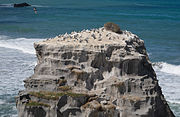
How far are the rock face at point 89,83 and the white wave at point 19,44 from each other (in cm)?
3146

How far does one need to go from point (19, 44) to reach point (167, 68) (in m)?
21.0

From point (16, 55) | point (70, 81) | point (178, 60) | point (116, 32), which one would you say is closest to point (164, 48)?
point (178, 60)

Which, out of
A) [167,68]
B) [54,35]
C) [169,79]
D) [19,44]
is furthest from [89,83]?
[54,35]

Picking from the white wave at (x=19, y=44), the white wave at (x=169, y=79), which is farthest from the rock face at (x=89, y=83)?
the white wave at (x=19, y=44)

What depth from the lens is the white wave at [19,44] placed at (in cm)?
4988

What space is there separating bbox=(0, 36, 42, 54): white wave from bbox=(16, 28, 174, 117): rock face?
31.5 m

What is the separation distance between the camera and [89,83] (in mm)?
17438

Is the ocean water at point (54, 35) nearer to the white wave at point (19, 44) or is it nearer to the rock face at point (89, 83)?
the white wave at point (19, 44)

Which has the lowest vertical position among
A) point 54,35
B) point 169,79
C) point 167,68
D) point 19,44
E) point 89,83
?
point 169,79

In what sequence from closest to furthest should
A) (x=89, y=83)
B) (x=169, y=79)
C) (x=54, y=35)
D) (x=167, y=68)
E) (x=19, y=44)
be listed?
(x=89, y=83) < (x=169, y=79) < (x=167, y=68) < (x=19, y=44) < (x=54, y=35)

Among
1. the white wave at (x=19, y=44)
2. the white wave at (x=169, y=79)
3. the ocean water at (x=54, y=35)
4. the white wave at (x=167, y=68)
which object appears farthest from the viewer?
the white wave at (x=19, y=44)

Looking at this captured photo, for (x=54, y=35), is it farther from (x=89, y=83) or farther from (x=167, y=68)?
(x=89, y=83)

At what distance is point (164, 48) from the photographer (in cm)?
5412

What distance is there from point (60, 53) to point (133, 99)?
3646mm
